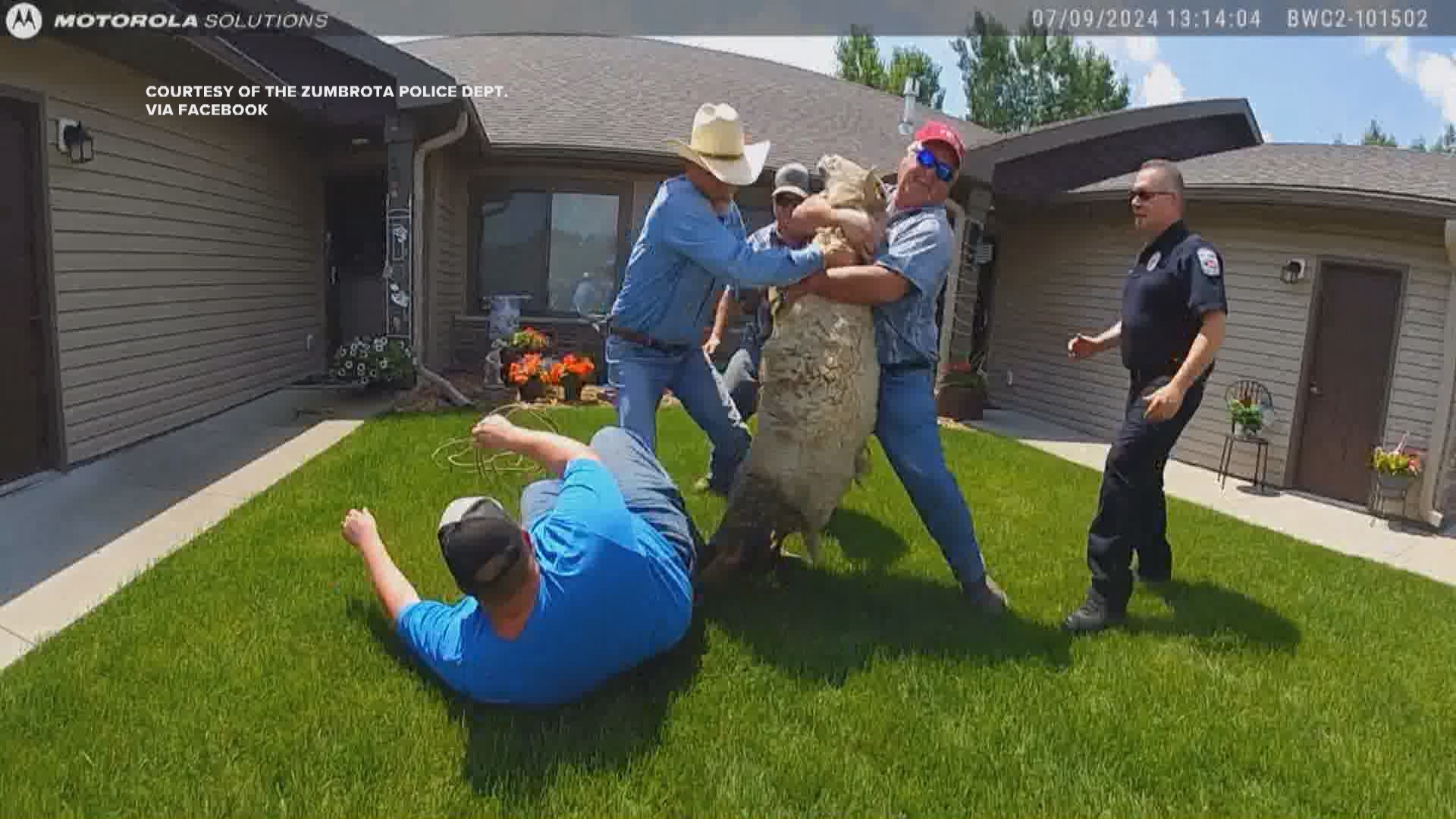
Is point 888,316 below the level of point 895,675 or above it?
above

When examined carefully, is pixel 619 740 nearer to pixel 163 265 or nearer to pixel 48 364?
pixel 48 364

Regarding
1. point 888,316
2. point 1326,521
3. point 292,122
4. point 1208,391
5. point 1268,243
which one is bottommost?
point 1326,521

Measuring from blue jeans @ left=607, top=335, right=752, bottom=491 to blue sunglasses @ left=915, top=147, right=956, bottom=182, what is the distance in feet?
3.76

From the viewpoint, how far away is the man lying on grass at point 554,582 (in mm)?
2324

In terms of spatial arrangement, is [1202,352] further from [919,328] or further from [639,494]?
[639,494]

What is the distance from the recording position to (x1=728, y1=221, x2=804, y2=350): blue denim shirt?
364 centimetres

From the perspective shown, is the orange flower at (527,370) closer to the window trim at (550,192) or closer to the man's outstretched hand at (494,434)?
the window trim at (550,192)

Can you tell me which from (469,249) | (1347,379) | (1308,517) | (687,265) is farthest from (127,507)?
(1347,379)

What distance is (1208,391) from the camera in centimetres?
880

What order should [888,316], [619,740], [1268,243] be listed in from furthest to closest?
[1268,243]
[888,316]
[619,740]

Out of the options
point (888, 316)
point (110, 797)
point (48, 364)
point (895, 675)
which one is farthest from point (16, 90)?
point (895, 675)

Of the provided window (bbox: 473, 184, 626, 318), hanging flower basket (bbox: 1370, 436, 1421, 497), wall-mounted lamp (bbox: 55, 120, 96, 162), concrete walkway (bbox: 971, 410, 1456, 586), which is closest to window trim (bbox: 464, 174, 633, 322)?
window (bbox: 473, 184, 626, 318)

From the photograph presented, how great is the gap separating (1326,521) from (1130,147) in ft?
18.6

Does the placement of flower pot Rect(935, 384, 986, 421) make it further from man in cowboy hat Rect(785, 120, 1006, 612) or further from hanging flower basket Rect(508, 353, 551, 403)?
man in cowboy hat Rect(785, 120, 1006, 612)
